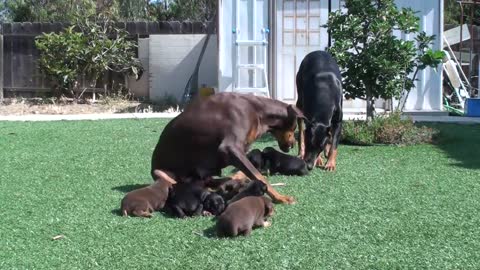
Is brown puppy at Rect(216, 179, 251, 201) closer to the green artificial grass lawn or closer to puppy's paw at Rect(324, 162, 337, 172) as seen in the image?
the green artificial grass lawn

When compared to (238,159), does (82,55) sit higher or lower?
higher

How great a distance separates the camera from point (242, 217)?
4.71 metres

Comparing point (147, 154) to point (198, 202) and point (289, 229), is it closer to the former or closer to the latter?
point (198, 202)

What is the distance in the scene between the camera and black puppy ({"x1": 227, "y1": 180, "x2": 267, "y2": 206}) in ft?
→ 17.4

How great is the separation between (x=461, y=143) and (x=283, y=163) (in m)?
3.72

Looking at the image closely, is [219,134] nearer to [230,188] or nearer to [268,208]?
[230,188]

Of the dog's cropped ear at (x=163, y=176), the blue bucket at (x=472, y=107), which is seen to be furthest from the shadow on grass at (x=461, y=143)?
the dog's cropped ear at (x=163, y=176)

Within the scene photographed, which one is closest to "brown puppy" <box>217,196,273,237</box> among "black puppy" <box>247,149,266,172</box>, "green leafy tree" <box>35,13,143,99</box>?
"black puppy" <box>247,149,266,172</box>

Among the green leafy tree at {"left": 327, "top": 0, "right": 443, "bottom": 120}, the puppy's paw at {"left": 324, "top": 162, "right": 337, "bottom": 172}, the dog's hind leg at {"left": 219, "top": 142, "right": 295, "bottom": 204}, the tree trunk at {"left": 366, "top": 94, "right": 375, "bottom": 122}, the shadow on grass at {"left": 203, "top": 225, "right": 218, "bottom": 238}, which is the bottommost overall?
the shadow on grass at {"left": 203, "top": 225, "right": 218, "bottom": 238}

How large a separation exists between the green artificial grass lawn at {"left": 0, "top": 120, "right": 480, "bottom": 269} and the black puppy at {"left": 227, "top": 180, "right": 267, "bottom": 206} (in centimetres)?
25

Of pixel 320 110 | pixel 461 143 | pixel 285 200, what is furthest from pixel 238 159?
pixel 461 143

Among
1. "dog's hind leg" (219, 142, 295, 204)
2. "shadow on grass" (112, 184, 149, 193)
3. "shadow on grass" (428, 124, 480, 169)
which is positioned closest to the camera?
"dog's hind leg" (219, 142, 295, 204)

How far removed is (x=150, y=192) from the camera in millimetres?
5453

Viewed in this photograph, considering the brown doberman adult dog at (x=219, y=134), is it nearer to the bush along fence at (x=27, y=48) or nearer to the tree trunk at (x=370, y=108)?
the tree trunk at (x=370, y=108)
